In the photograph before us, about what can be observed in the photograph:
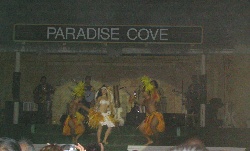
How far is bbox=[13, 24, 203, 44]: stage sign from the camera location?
45.4 ft

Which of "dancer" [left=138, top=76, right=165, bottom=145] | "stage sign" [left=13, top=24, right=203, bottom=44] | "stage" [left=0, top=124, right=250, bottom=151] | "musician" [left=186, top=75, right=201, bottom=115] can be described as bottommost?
"stage" [left=0, top=124, right=250, bottom=151]

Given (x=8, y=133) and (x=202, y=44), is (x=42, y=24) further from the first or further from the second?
(x=202, y=44)

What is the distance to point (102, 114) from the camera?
43.8 ft

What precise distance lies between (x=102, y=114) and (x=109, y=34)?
227 cm

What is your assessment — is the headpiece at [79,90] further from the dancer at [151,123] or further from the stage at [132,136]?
the dancer at [151,123]

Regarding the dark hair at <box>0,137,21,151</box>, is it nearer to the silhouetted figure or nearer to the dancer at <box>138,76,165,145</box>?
the dancer at <box>138,76,165,145</box>

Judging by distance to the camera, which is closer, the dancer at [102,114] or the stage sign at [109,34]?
the dancer at [102,114]

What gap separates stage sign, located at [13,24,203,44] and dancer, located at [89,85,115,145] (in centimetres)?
151

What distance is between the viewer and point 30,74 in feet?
58.0

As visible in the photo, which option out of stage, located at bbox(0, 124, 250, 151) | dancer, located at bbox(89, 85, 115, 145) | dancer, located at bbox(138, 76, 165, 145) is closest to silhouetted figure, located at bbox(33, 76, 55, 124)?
stage, located at bbox(0, 124, 250, 151)

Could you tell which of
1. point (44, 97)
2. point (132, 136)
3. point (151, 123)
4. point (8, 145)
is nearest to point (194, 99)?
point (132, 136)

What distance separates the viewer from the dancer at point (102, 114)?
13.1 metres

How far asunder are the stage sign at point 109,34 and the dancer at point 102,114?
1.51 meters

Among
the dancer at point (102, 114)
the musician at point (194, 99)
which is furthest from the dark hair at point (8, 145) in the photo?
the musician at point (194, 99)
